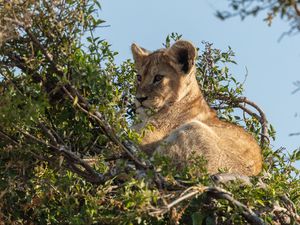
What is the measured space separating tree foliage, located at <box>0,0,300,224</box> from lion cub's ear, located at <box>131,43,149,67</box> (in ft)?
9.65

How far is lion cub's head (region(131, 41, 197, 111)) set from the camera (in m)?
12.0

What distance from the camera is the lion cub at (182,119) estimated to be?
35.0 feet

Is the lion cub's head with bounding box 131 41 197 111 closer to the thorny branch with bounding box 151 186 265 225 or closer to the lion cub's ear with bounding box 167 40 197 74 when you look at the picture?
the lion cub's ear with bounding box 167 40 197 74

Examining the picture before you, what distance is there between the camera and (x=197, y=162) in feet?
28.2

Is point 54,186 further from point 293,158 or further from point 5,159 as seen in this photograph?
point 293,158

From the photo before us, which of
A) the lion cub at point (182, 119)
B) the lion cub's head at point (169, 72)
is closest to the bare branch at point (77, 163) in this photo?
the lion cub at point (182, 119)

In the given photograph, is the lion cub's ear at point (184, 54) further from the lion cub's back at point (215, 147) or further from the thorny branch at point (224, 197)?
the thorny branch at point (224, 197)

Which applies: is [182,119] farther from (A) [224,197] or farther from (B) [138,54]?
(A) [224,197]

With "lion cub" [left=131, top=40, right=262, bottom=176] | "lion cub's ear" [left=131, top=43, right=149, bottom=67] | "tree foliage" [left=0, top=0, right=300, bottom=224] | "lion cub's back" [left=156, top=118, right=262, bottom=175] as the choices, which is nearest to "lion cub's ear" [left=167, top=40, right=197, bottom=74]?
"lion cub" [left=131, top=40, right=262, bottom=176]

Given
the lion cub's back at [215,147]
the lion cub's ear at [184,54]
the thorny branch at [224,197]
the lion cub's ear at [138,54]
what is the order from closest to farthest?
1. the thorny branch at [224,197]
2. the lion cub's back at [215,147]
3. the lion cub's ear at [184,54]
4. the lion cub's ear at [138,54]

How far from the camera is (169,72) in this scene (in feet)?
40.1

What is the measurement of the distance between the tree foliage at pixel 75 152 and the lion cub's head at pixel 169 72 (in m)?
2.60

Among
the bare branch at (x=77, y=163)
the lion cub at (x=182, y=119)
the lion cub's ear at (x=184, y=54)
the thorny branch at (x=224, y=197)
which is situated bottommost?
the thorny branch at (x=224, y=197)

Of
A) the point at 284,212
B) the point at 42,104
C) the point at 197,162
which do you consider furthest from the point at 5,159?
the point at 284,212
